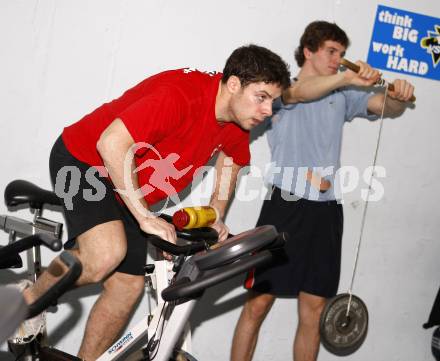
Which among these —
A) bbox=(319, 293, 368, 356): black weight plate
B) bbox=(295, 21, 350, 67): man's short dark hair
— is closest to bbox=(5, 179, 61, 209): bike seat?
bbox=(319, 293, 368, 356): black weight plate

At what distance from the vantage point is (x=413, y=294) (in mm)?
3293

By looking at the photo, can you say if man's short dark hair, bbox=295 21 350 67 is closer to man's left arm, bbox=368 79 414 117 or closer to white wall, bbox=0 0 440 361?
white wall, bbox=0 0 440 361

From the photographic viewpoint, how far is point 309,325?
2.70 metres

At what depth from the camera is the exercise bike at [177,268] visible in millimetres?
1338

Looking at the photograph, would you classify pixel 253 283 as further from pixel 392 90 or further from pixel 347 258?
pixel 392 90

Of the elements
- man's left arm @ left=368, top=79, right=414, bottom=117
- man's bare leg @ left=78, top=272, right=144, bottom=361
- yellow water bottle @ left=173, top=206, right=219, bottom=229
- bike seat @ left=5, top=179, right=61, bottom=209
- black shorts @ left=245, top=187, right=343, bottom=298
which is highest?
man's left arm @ left=368, top=79, right=414, bottom=117

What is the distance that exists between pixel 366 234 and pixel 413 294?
50cm

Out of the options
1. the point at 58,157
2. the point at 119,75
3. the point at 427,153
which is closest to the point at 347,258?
the point at 427,153

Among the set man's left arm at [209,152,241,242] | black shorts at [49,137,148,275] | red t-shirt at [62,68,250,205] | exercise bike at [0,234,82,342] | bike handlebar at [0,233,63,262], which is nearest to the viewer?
exercise bike at [0,234,82,342]

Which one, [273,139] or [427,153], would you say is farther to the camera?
[427,153]

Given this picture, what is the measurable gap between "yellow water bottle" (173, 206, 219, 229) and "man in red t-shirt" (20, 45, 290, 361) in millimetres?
32

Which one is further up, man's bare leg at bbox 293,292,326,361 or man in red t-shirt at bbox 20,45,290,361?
man in red t-shirt at bbox 20,45,290,361

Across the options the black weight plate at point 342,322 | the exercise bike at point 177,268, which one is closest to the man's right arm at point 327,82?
the black weight plate at point 342,322

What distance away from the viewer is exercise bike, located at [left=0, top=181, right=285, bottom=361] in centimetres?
134
